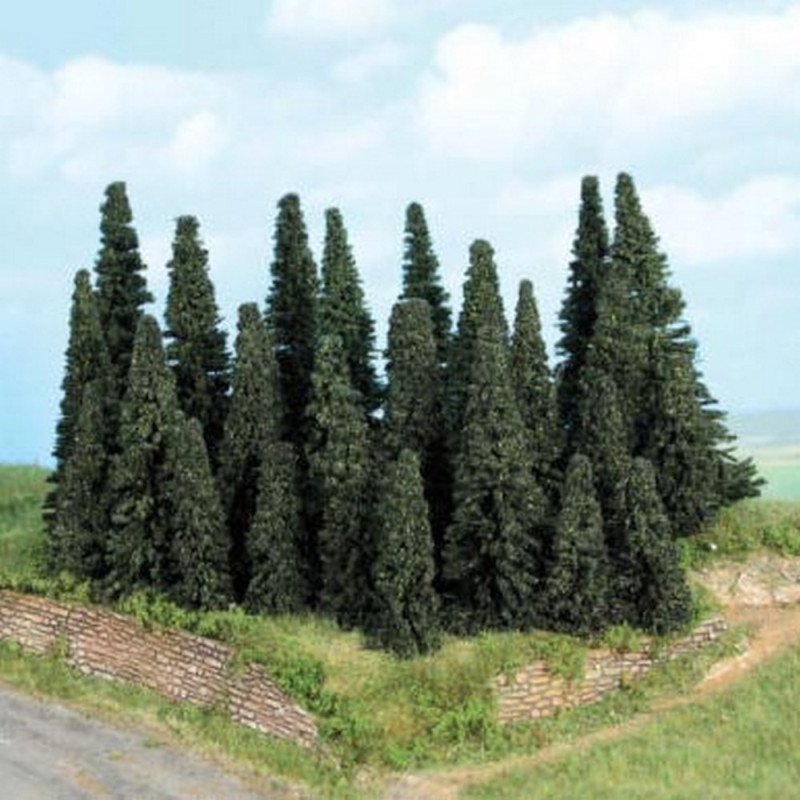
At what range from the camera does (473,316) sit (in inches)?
1576

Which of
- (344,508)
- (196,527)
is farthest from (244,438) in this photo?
(344,508)

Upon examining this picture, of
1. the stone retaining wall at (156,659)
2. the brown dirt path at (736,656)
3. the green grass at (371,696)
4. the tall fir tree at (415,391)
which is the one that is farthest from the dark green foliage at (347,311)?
the brown dirt path at (736,656)

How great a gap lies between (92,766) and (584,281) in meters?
24.7

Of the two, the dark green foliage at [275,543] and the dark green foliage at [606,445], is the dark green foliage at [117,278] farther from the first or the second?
the dark green foliage at [606,445]

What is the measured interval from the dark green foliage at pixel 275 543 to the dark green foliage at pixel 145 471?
11.2 ft

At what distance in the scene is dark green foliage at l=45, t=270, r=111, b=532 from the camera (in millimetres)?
42594

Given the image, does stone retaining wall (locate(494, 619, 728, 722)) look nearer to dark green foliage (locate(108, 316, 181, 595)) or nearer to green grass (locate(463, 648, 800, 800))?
green grass (locate(463, 648, 800, 800))

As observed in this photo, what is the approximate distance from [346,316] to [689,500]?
13581 mm

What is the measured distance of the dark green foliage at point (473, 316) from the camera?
39406 millimetres

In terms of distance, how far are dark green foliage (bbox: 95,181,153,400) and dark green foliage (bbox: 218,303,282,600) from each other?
7.77 m

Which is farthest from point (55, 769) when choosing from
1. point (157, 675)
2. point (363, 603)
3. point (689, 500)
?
point (689, 500)

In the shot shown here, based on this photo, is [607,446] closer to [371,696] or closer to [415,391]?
[415,391]

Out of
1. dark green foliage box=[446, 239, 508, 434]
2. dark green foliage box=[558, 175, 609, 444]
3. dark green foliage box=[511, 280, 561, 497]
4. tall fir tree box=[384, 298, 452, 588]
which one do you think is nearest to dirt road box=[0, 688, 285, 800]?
tall fir tree box=[384, 298, 452, 588]

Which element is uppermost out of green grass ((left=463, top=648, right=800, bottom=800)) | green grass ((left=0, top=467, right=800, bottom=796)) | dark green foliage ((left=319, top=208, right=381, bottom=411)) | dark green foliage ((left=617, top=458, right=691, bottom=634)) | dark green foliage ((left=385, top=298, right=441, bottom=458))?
dark green foliage ((left=319, top=208, right=381, bottom=411))
